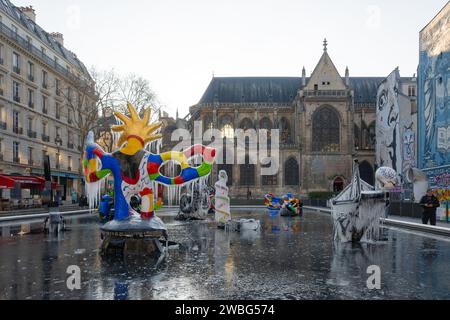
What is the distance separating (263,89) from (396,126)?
25.4 metres

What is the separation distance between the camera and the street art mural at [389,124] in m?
34.0

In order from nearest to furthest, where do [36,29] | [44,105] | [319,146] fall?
1. [44,105]
2. [36,29]
3. [319,146]

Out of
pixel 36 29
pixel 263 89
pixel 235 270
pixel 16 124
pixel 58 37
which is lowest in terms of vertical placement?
pixel 235 270

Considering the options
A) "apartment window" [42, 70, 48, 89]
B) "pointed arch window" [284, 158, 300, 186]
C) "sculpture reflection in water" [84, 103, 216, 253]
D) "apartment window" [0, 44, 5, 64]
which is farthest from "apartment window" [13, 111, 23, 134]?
"pointed arch window" [284, 158, 300, 186]

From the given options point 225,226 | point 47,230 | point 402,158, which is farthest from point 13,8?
point 402,158

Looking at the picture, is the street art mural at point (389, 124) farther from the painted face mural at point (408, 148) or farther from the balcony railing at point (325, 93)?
the balcony railing at point (325, 93)

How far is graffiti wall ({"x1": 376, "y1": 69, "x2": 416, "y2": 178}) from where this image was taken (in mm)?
32000

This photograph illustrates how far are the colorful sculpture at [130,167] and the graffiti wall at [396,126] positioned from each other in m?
25.9

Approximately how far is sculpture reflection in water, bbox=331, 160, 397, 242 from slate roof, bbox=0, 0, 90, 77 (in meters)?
33.7

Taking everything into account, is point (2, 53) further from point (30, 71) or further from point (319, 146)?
point (319, 146)

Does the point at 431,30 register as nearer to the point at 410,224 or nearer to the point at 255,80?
the point at 410,224

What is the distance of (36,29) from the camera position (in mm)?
41281

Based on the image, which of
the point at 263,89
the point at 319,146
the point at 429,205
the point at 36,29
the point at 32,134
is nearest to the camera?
the point at 429,205

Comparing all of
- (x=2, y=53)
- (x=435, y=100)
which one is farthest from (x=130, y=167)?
(x=2, y=53)
